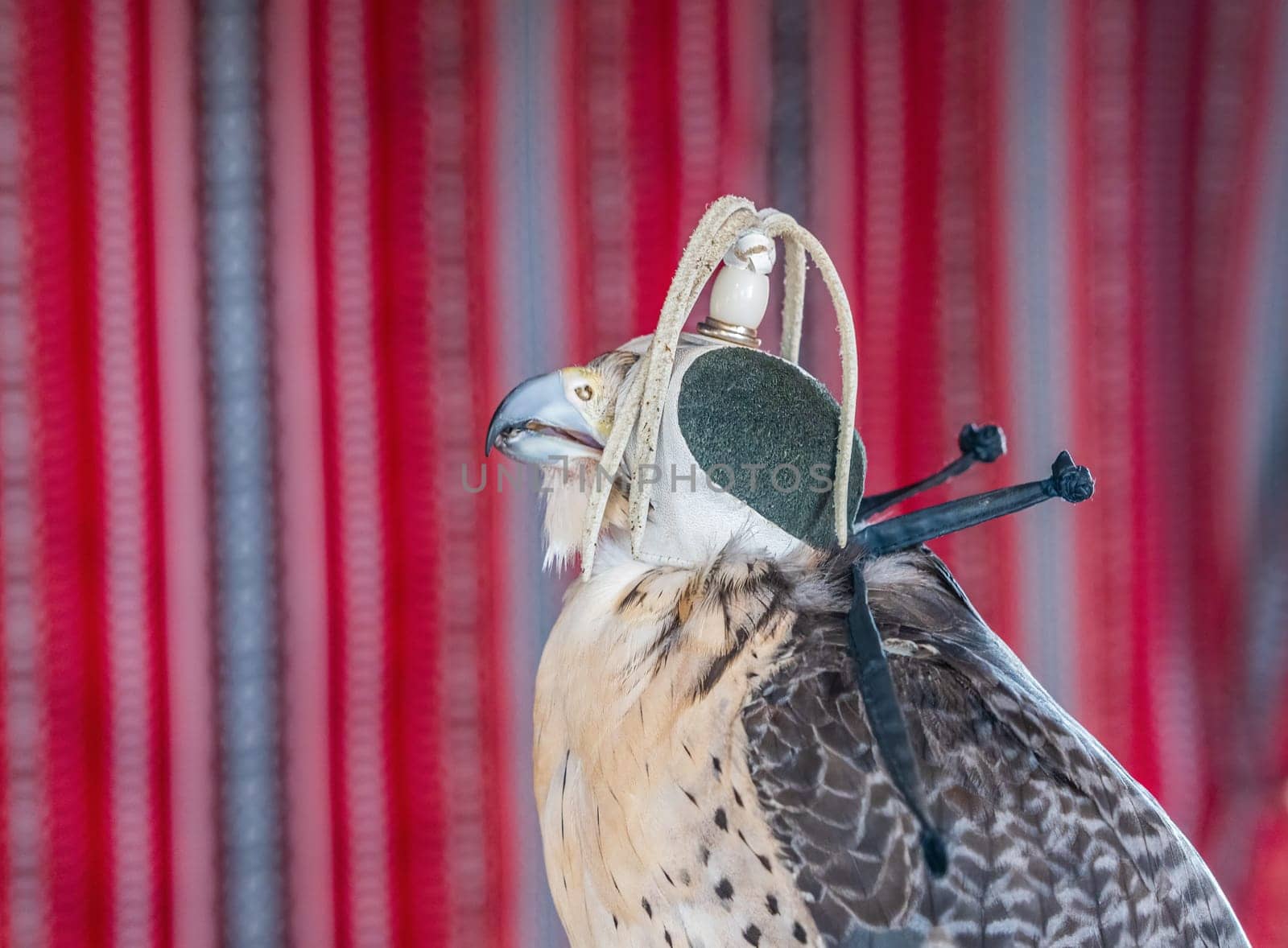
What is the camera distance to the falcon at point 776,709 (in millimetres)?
657

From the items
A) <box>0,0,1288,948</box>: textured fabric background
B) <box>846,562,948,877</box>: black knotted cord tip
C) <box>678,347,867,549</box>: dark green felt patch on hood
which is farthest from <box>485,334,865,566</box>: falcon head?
<box>0,0,1288,948</box>: textured fabric background

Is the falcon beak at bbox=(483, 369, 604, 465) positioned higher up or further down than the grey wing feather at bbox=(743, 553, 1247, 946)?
higher up

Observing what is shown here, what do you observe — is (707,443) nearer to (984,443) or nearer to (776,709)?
(776,709)

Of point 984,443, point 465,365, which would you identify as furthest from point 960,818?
point 465,365

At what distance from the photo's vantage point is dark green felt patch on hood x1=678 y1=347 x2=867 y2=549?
0.72 metres

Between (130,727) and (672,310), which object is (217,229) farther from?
(672,310)

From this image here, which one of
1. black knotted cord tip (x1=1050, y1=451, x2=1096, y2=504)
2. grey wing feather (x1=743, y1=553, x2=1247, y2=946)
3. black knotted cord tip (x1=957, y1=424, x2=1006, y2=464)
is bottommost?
grey wing feather (x1=743, y1=553, x2=1247, y2=946)

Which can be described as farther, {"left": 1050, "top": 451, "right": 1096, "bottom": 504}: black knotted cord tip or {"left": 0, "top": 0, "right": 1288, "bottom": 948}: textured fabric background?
{"left": 0, "top": 0, "right": 1288, "bottom": 948}: textured fabric background

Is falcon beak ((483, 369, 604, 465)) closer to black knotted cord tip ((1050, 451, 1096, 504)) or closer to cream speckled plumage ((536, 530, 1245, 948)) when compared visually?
cream speckled plumage ((536, 530, 1245, 948))

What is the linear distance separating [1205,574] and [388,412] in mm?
1030

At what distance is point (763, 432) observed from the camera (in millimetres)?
721

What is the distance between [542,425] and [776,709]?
0.27 m

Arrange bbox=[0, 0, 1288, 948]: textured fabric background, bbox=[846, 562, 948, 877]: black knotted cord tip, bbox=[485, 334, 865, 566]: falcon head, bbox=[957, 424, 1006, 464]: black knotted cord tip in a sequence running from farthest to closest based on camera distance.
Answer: bbox=[0, 0, 1288, 948]: textured fabric background
bbox=[957, 424, 1006, 464]: black knotted cord tip
bbox=[485, 334, 865, 566]: falcon head
bbox=[846, 562, 948, 877]: black knotted cord tip

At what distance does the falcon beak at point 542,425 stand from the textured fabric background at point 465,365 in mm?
457
